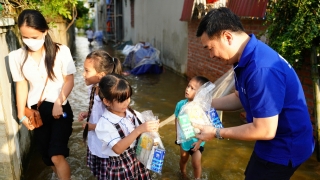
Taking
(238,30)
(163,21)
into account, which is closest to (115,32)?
(163,21)

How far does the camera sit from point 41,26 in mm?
2455

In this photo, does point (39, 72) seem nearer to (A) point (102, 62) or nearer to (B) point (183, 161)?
(A) point (102, 62)

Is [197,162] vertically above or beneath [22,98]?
beneath

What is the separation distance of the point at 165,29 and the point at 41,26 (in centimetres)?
768

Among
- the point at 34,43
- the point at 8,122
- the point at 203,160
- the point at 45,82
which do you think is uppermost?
the point at 34,43

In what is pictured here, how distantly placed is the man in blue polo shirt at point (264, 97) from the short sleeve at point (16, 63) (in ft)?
5.56

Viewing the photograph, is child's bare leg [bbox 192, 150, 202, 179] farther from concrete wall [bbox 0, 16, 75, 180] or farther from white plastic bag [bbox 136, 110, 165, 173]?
concrete wall [bbox 0, 16, 75, 180]

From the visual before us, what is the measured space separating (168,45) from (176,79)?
Result: 185 cm

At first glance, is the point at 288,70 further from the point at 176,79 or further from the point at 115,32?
the point at 115,32

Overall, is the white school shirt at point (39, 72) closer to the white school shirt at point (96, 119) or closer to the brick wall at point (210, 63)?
the white school shirt at point (96, 119)

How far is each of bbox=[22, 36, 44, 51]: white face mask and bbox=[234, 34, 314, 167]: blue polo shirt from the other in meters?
1.73

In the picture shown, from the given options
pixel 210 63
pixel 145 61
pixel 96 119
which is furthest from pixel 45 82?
pixel 145 61

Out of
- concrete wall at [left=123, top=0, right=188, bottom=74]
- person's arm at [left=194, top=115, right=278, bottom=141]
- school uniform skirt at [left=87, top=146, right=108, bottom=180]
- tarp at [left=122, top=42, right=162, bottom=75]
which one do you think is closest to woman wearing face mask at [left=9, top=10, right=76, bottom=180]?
school uniform skirt at [left=87, top=146, right=108, bottom=180]

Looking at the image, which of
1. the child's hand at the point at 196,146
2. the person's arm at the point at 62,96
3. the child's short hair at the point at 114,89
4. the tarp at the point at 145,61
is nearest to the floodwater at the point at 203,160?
the child's hand at the point at 196,146
